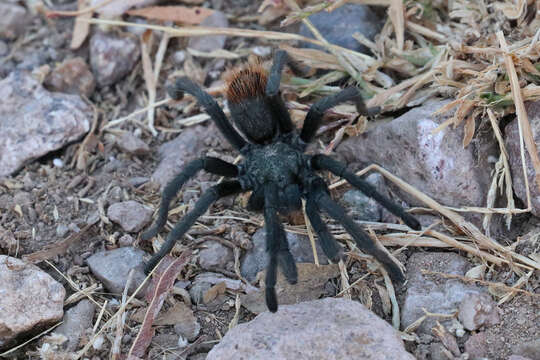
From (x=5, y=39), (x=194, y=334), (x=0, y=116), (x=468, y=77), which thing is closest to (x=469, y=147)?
(x=468, y=77)

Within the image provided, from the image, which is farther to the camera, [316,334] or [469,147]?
[469,147]

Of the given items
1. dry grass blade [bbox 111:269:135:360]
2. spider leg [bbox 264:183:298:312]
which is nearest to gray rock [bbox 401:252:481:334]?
spider leg [bbox 264:183:298:312]

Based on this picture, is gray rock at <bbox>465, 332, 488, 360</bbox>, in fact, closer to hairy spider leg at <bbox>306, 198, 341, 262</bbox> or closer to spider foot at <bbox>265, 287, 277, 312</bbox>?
hairy spider leg at <bbox>306, 198, 341, 262</bbox>

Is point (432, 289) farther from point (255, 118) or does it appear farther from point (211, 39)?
point (211, 39)

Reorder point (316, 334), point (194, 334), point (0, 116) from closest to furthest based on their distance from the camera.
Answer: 1. point (316, 334)
2. point (194, 334)
3. point (0, 116)

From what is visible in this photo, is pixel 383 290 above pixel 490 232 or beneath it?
beneath

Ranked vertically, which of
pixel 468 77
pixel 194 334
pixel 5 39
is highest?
pixel 468 77

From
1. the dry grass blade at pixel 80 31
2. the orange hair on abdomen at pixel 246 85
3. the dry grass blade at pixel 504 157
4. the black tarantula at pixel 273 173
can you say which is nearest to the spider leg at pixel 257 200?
the black tarantula at pixel 273 173

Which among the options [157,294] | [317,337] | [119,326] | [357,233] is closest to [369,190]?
[357,233]

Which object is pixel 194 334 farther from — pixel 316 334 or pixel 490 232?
pixel 490 232
